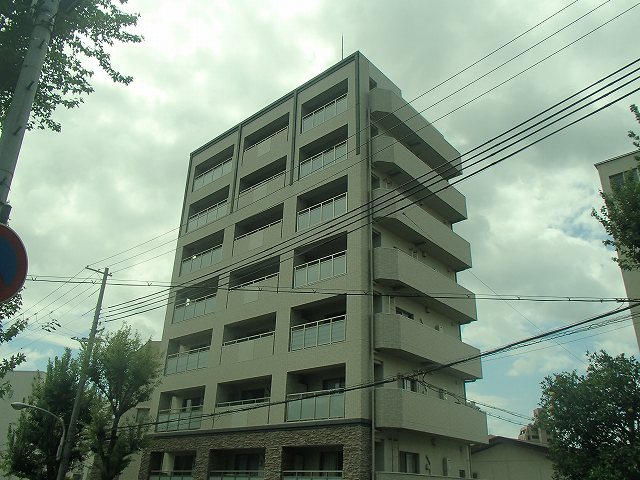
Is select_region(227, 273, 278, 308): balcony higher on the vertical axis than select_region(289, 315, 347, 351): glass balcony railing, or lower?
higher

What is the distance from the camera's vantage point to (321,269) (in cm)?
2377

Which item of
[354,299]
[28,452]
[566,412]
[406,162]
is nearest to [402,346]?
[354,299]

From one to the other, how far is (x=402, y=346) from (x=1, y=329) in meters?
15.3

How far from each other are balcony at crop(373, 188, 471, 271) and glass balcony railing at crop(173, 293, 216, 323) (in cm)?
1105

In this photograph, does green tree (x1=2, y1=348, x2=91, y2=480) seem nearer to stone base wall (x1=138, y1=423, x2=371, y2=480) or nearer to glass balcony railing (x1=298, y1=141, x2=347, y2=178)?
stone base wall (x1=138, y1=423, x2=371, y2=480)

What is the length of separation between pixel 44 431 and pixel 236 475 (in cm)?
1037

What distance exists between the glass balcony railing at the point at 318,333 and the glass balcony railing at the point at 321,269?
6.41 ft

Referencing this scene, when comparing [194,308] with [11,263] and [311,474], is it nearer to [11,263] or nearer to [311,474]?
[311,474]

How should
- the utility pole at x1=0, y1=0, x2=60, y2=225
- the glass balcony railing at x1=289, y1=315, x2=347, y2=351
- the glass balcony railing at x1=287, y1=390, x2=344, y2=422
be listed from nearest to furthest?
the utility pole at x1=0, y1=0, x2=60, y2=225, the glass balcony railing at x1=287, y1=390, x2=344, y2=422, the glass balcony railing at x1=289, y1=315, x2=347, y2=351

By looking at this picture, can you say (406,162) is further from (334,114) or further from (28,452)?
(28,452)

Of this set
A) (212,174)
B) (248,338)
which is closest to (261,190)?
(212,174)

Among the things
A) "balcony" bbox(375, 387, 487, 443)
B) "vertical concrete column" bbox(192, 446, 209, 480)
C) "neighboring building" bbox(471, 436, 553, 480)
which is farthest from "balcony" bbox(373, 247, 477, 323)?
"vertical concrete column" bbox(192, 446, 209, 480)

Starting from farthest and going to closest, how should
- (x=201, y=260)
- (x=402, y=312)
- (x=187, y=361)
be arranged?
(x=201, y=260), (x=187, y=361), (x=402, y=312)

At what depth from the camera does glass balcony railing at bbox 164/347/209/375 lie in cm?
2816
